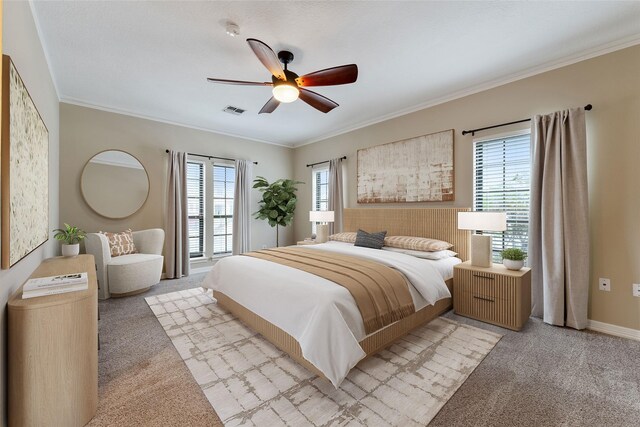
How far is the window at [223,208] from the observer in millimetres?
5531

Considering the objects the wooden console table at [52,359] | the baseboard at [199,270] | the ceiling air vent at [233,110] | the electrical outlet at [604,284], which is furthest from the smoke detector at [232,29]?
the electrical outlet at [604,284]

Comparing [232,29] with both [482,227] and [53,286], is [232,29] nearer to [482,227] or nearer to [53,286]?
[53,286]

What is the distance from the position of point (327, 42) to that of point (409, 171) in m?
2.32

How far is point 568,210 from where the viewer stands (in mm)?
2799

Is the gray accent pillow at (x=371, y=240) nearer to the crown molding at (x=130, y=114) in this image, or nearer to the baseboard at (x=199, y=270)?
the baseboard at (x=199, y=270)

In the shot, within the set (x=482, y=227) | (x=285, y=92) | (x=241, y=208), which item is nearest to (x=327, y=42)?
(x=285, y=92)

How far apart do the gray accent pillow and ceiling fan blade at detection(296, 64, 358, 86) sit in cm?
219

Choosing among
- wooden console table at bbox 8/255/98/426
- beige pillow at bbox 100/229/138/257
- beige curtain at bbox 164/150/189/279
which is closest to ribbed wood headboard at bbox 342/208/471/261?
beige curtain at bbox 164/150/189/279

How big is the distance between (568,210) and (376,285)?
219cm

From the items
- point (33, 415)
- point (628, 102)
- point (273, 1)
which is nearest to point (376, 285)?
point (33, 415)

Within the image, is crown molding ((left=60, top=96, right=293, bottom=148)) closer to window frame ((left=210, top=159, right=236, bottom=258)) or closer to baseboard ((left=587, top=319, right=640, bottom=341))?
window frame ((left=210, top=159, right=236, bottom=258))

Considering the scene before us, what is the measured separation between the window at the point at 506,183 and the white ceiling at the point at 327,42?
0.79 m

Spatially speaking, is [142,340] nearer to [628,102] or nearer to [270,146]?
[270,146]

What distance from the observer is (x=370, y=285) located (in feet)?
7.34
